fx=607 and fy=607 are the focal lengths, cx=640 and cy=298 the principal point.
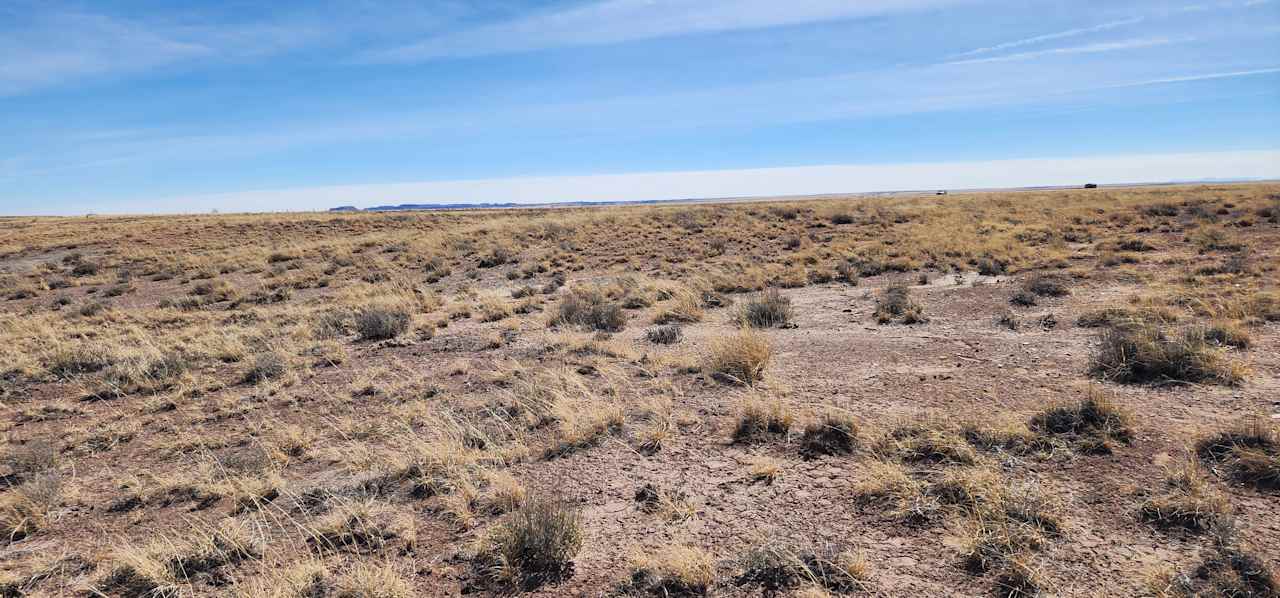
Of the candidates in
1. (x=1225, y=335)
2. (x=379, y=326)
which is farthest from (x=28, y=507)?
(x=1225, y=335)

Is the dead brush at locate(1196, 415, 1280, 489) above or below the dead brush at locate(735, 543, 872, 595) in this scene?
above

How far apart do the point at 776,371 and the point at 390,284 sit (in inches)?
576

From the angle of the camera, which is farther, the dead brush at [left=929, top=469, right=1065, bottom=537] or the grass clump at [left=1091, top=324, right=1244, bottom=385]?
the grass clump at [left=1091, top=324, right=1244, bottom=385]

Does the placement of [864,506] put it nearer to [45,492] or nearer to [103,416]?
[45,492]

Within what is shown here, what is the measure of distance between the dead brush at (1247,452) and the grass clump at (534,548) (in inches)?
208

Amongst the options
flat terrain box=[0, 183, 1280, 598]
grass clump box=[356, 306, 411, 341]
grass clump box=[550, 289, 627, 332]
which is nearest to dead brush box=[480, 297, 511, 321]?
flat terrain box=[0, 183, 1280, 598]

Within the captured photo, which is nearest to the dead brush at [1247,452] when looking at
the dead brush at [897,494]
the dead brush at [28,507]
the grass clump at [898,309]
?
the dead brush at [897,494]

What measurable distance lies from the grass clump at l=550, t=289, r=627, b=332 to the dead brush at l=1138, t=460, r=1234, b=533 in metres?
8.79

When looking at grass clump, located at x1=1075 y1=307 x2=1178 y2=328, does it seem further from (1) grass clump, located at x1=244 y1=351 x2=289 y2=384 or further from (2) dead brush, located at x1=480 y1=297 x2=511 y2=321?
(1) grass clump, located at x1=244 y1=351 x2=289 y2=384

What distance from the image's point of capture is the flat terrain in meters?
4.19

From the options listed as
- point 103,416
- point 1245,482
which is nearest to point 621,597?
point 1245,482

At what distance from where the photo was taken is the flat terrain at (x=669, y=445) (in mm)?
4191

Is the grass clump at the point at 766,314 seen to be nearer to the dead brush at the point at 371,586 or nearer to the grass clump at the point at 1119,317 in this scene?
the grass clump at the point at 1119,317

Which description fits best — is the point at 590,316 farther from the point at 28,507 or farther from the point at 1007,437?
the point at 28,507
